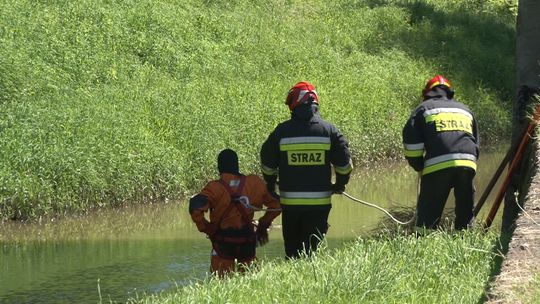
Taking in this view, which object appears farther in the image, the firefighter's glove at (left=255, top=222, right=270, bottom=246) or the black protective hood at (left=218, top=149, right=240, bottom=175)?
the firefighter's glove at (left=255, top=222, right=270, bottom=246)

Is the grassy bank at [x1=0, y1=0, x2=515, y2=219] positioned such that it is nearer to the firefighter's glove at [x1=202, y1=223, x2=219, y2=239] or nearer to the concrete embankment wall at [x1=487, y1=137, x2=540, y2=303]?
the firefighter's glove at [x1=202, y1=223, x2=219, y2=239]

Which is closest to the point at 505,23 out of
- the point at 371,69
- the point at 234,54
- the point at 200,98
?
the point at 371,69

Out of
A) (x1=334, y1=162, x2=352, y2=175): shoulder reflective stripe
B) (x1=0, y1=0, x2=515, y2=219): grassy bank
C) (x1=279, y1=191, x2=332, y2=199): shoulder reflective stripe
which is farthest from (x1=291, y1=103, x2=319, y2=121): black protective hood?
(x1=0, y1=0, x2=515, y2=219): grassy bank

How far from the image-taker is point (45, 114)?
1809 centimetres

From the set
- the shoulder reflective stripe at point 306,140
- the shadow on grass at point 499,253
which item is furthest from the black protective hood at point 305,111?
the shadow on grass at point 499,253

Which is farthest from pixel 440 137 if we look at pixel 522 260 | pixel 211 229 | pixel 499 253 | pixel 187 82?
pixel 187 82

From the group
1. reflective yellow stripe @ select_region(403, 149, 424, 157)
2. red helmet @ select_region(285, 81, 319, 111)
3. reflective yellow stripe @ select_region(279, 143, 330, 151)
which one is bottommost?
reflective yellow stripe @ select_region(403, 149, 424, 157)

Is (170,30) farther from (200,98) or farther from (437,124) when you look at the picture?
(437,124)

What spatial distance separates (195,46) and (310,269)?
55.4ft

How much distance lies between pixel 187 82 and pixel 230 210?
13111 mm

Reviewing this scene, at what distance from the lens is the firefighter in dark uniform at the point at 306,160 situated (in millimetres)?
10000

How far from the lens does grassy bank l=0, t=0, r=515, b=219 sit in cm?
1708

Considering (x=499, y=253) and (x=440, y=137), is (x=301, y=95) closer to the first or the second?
(x=440, y=137)

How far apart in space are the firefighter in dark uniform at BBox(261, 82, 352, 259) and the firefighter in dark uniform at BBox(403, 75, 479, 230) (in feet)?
2.72
